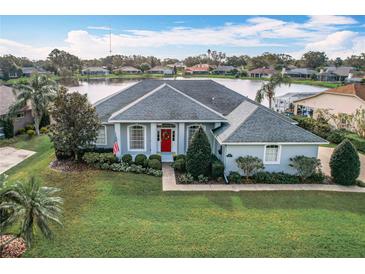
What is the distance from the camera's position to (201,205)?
11.6 metres

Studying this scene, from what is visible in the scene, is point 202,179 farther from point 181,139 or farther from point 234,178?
point 181,139

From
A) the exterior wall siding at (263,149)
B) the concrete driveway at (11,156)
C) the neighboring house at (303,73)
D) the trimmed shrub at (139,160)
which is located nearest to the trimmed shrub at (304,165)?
the exterior wall siding at (263,149)

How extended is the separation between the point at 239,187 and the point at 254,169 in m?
1.53

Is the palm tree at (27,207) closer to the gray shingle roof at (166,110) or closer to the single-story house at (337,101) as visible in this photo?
the gray shingle roof at (166,110)

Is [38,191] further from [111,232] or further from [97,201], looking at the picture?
[97,201]

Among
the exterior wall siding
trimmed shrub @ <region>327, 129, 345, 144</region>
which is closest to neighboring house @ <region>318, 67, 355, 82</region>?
trimmed shrub @ <region>327, 129, 345, 144</region>

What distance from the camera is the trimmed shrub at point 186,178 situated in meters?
14.2

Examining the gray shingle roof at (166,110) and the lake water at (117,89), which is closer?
the gray shingle roof at (166,110)

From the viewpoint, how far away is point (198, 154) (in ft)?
47.3

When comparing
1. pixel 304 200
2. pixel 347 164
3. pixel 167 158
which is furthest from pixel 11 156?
pixel 347 164

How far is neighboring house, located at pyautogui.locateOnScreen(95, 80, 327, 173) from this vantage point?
1488 centimetres

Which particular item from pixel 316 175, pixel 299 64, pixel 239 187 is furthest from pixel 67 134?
pixel 299 64

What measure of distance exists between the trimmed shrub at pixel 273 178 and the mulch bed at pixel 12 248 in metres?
10.8

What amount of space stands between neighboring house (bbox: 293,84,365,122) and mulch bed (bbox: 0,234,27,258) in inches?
1073
